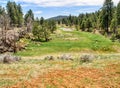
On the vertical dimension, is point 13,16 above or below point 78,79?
above

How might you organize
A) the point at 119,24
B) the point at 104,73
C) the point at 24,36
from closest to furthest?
the point at 104,73
the point at 24,36
the point at 119,24

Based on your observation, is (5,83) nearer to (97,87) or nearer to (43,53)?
(97,87)

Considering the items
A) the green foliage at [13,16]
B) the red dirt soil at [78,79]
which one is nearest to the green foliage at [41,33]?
the green foliage at [13,16]

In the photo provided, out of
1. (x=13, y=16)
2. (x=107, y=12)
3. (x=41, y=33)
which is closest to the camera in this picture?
(x=41, y=33)

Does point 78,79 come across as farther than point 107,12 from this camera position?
No

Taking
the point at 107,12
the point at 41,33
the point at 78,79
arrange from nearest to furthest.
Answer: the point at 78,79 < the point at 41,33 < the point at 107,12

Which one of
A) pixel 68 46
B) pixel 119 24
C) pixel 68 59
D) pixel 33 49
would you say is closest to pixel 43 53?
pixel 33 49

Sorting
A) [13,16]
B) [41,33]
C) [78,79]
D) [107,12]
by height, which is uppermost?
[107,12]

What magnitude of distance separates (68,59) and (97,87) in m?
15.7

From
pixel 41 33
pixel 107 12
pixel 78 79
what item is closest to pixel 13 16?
pixel 107 12

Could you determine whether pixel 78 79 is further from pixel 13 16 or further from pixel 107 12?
pixel 13 16

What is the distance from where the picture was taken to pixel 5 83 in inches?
866

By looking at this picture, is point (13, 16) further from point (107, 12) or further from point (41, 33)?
point (41, 33)

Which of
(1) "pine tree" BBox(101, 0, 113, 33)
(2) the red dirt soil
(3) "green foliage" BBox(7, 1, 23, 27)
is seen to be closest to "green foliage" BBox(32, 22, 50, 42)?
(1) "pine tree" BBox(101, 0, 113, 33)
